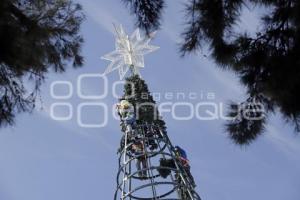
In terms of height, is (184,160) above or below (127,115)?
below

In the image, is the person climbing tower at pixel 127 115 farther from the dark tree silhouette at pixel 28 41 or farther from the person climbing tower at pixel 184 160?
the dark tree silhouette at pixel 28 41

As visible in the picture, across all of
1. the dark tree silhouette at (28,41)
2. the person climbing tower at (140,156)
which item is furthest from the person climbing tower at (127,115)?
the dark tree silhouette at (28,41)

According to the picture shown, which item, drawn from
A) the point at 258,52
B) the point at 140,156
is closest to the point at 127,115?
the point at 140,156

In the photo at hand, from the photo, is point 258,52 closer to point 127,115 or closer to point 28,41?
point 28,41

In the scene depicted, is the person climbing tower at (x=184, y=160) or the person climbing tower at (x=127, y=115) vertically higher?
the person climbing tower at (x=127, y=115)

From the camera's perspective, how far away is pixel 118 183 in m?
12.0

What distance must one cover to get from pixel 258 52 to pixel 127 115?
692 cm

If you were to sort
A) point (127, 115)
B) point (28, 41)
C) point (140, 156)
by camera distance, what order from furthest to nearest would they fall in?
point (127, 115) < point (140, 156) < point (28, 41)

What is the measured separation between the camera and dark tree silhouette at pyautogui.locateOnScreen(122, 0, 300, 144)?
6.29m

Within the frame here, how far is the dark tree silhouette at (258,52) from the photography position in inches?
248

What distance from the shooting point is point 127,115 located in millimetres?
13312

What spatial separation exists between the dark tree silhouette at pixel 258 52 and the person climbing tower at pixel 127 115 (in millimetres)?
6332

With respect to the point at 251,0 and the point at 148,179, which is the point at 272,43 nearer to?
the point at 251,0

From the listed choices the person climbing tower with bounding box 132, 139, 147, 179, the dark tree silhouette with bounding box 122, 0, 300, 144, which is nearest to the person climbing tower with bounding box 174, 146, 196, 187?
the person climbing tower with bounding box 132, 139, 147, 179
